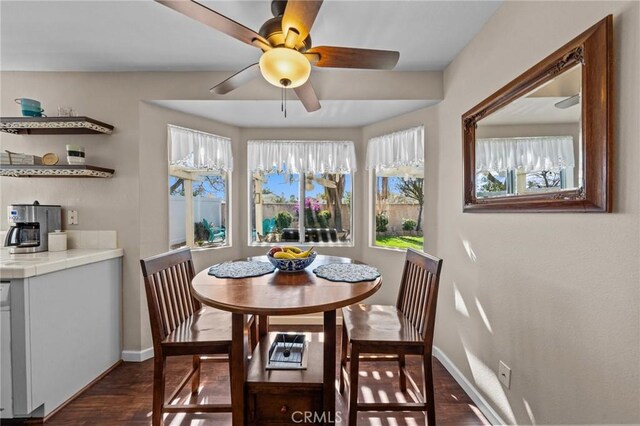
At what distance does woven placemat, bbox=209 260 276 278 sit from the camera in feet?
5.25

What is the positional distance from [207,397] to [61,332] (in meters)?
1.05

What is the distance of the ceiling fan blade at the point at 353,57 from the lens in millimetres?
1356

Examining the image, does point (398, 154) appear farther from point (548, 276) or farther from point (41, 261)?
point (41, 261)

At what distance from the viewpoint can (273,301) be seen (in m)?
1.17

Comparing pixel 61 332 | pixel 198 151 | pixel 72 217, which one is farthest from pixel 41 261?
pixel 198 151

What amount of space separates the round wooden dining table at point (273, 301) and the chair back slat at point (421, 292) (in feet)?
0.97

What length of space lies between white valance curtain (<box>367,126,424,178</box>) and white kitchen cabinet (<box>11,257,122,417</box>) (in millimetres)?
2613

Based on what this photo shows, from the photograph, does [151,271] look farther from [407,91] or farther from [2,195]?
[407,91]

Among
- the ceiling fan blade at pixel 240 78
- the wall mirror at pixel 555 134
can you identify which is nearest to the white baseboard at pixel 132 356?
the ceiling fan blade at pixel 240 78

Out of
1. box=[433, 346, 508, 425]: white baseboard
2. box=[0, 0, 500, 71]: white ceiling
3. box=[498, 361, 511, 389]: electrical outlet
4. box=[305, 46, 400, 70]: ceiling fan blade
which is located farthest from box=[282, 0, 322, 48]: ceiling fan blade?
box=[433, 346, 508, 425]: white baseboard

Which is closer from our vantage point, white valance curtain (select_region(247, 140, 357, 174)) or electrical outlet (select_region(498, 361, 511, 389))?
electrical outlet (select_region(498, 361, 511, 389))

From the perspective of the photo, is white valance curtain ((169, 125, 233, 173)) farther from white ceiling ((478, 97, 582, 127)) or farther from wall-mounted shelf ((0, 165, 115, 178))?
white ceiling ((478, 97, 582, 127))

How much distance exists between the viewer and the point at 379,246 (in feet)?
9.89
